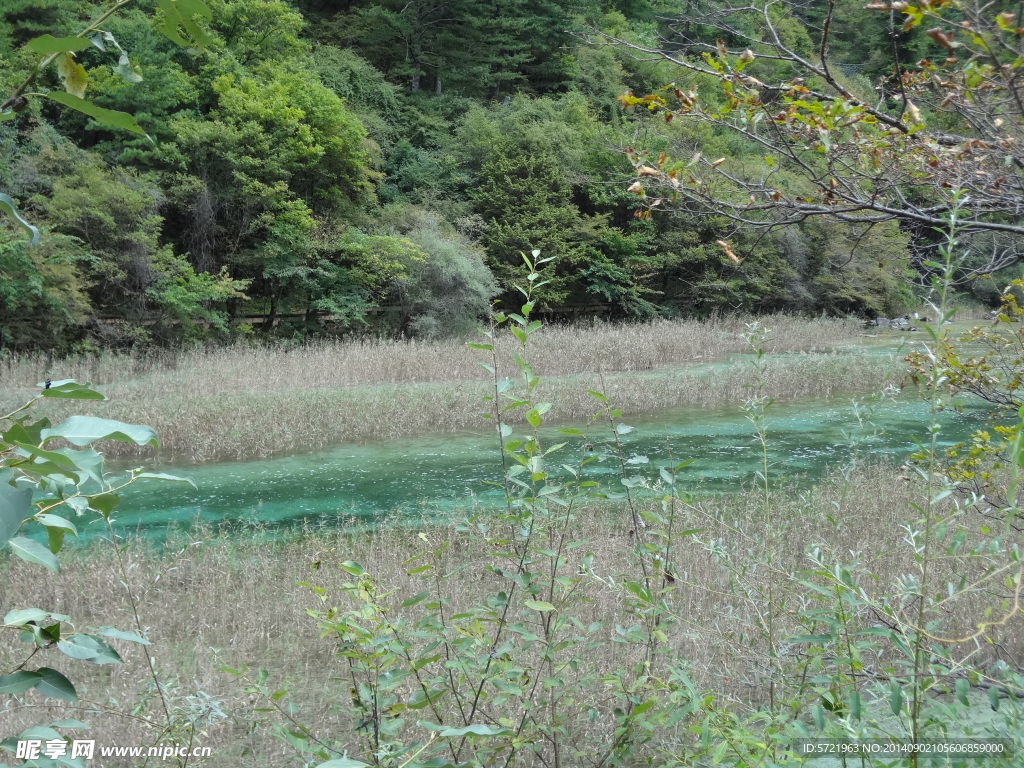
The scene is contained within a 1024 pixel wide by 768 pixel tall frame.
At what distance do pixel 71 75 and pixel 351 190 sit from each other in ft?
68.1

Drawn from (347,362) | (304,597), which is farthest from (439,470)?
(347,362)

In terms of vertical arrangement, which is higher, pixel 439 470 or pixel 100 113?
pixel 100 113

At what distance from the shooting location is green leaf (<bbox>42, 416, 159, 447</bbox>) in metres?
0.67

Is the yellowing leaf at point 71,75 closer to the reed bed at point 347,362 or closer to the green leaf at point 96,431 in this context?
the green leaf at point 96,431

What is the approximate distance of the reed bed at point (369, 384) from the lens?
1016 cm

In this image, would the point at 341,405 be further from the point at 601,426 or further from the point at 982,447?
the point at 982,447

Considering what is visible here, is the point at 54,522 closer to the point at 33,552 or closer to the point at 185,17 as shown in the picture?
the point at 33,552

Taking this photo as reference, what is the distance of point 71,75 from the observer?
788mm

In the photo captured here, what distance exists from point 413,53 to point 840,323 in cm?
1627

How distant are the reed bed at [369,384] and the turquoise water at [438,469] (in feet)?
1.84

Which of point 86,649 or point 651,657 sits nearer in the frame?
point 86,649

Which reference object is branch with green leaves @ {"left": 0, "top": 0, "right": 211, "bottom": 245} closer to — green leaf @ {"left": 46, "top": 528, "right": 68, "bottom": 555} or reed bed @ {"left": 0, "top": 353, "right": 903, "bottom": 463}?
green leaf @ {"left": 46, "top": 528, "right": 68, "bottom": 555}

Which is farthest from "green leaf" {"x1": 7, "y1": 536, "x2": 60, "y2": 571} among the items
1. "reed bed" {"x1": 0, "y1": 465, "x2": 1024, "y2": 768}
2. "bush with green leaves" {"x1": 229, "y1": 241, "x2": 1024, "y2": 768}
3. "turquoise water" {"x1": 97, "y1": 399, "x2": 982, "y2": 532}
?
"turquoise water" {"x1": 97, "y1": 399, "x2": 982, "y2": 532}

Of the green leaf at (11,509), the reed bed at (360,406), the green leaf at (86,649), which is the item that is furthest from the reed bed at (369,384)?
the green leaf at (11,509)
